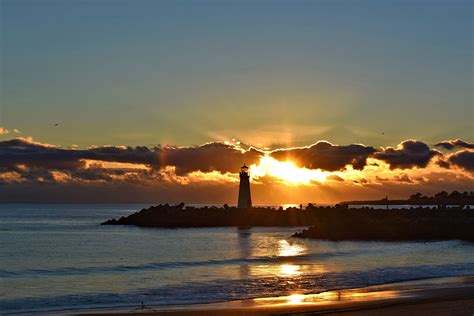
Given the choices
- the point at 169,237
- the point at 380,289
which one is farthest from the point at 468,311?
the point at 169,237

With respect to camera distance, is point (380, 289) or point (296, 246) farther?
point (296, 246)

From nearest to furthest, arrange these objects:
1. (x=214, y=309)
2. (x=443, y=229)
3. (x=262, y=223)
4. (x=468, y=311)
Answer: (x=468, y=311) → (x=214, y=309) → (x=443, y=229) → (x=262, y=223)

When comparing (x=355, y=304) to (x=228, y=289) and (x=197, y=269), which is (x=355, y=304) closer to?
(x=228, y=289)

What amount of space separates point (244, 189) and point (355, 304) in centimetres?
5455

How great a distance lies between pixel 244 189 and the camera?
7138 centimetres

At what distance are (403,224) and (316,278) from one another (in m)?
26.1

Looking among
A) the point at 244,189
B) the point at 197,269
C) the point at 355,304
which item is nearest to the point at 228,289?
the point at 355,304

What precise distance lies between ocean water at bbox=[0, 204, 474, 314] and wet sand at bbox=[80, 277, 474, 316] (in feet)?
3.97

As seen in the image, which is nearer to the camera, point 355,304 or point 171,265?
point 355,304

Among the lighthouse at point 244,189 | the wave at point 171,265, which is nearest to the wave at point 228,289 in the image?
the wave at point 171,265

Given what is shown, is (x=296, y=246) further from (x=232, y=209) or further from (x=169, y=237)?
(x=232, y=209)

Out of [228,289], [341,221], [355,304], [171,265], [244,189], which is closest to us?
[355,304]

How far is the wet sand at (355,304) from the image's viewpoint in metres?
15.6

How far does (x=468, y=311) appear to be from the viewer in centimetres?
1500
